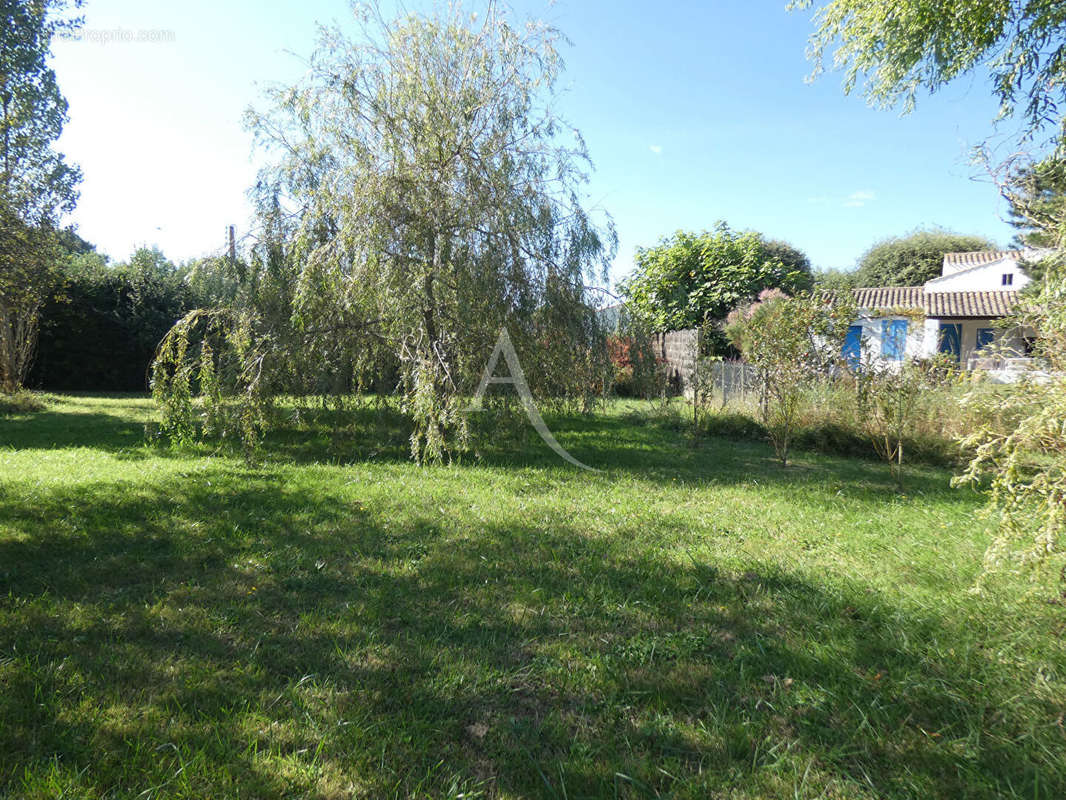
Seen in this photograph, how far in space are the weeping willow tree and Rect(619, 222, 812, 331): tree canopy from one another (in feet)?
31.7

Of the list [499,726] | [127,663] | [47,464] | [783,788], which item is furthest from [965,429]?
[47,464]

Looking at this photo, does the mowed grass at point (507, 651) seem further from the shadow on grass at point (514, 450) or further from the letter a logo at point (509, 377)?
the letter a logo at point (509, 377)

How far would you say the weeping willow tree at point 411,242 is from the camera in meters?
6.84

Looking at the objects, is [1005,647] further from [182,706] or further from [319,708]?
[182,706]

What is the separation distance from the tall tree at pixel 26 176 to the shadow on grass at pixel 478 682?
4761mm

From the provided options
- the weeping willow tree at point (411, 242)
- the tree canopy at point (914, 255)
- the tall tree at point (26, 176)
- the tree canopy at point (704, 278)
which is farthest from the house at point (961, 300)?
the tall tree at point (26, 176)

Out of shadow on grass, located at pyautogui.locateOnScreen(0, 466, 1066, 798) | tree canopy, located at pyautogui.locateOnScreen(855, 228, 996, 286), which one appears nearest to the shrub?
shadow on grass, located at pyautogui.locateOnScreen(0, 466, 1066, 798)

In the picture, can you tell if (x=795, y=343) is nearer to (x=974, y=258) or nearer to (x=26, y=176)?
(x=26, y=176)

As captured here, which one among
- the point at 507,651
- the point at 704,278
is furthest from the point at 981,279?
the point at 507,651

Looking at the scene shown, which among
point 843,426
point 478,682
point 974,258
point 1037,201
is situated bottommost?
point 478,682

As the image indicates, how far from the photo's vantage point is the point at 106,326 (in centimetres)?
1562

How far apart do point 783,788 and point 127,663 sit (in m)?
2.89

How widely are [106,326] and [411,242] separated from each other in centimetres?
1353

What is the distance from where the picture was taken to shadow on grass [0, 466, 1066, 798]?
6.63 feet
